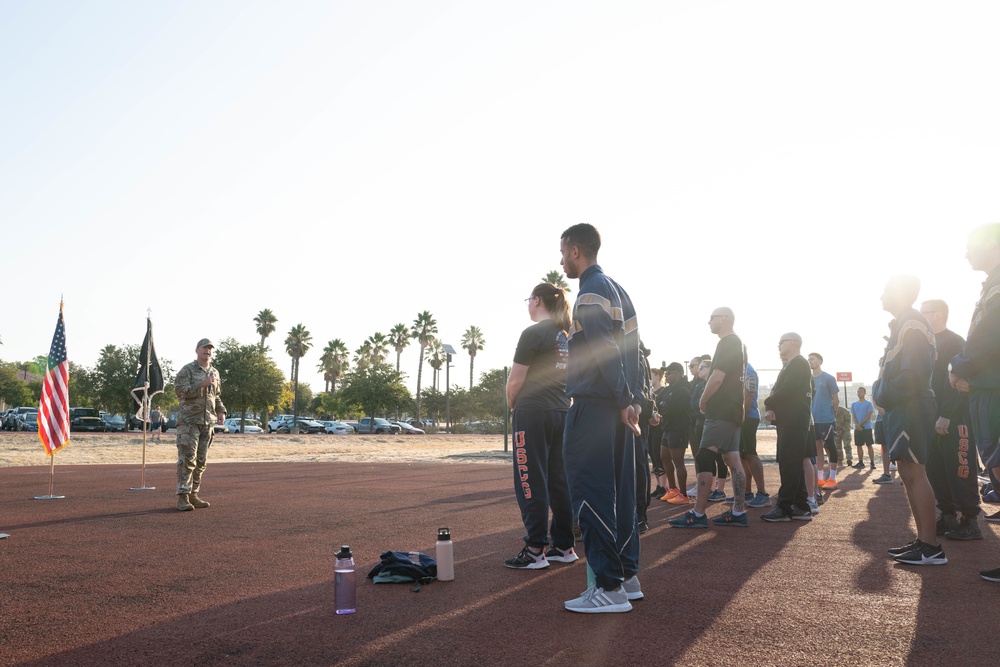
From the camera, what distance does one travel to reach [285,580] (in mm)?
5008

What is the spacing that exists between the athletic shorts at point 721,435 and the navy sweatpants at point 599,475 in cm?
321

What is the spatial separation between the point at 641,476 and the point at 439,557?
2.53 metres

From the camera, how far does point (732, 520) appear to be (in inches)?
293

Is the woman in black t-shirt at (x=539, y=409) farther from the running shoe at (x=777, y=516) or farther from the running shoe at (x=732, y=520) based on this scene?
the running shoe at (x=777, y=516)

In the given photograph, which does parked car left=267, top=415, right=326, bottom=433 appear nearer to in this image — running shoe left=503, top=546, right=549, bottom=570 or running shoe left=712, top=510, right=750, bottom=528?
running shoe left=712, top=510, right=750, bottom=528

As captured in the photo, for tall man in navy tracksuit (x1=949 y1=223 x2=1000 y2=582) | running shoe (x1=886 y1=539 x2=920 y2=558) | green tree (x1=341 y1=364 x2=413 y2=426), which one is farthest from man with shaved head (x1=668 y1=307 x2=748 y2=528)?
green tree (x1=341 y1=364 x2=413 y2=426)

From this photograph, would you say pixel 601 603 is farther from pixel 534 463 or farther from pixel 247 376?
pixel 247 376

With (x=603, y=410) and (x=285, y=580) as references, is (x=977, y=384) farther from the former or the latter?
(x=285, y=580)

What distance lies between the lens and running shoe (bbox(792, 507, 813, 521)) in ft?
26.0

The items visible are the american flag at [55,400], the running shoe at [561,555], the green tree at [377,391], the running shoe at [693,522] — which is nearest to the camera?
the running shoe at [561,555]

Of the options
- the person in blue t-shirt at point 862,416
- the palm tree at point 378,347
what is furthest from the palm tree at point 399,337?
the person in blue t-shirt at point 862,416

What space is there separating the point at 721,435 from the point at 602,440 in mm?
3480

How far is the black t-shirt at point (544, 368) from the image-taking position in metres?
5.28

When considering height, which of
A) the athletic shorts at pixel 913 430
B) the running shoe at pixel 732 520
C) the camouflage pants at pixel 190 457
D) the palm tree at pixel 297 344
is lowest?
the running shoe at pixel 732 520
